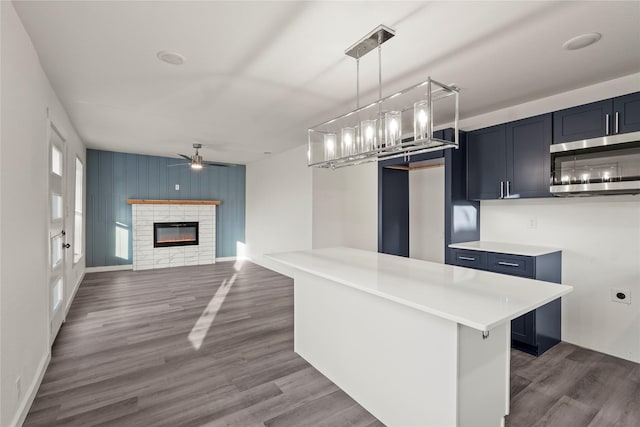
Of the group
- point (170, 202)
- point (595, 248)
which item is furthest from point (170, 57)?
point (170, 202)

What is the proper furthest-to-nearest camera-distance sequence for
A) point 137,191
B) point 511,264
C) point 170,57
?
1. point 137,191
2. point 511,264
3. point 170,57

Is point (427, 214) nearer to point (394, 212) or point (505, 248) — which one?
point (394, 212)

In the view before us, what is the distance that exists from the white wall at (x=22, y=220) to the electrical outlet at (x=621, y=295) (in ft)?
15.2

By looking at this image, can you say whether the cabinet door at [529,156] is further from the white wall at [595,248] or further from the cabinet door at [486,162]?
the white wall at [595,248]

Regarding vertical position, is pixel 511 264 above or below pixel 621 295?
above

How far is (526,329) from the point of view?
304cm

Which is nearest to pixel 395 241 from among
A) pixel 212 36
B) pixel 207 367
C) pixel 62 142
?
pixel 207 367

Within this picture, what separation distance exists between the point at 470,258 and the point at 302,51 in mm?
2716

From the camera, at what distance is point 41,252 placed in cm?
264

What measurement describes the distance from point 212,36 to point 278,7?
1.96ft

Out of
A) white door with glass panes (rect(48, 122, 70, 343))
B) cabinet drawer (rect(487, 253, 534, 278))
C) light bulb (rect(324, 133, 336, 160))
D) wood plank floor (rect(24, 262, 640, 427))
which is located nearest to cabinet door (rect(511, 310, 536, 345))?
wood plank floor (rect(24, 262, 640, 427))

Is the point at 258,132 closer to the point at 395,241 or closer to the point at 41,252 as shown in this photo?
the point at 395,241

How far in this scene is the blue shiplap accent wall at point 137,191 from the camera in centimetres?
662

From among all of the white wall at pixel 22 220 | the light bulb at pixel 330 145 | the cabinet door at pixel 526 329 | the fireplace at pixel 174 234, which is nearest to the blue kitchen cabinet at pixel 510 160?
the cabinet door at pixel 526 329
